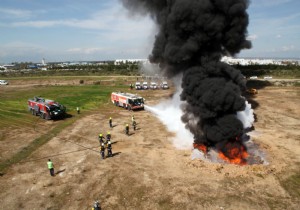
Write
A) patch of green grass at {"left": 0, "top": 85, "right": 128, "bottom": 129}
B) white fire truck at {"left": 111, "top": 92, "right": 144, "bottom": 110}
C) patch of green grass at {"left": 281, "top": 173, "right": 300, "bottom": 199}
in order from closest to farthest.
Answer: patch of green grass at {"left": 281, "top": 173, "right": 300, "bottom": 199} → patch of green grass at {"left": 0, "top": 85, "right": 128, "bottom": 129} → white fire truck at {"left": 111, "top": 92, "right": 144, "bottom": 110}

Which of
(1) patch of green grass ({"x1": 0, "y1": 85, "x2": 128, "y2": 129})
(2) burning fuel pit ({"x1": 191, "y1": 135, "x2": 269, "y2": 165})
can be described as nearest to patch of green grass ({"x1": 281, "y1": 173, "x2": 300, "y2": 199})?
(2) burning fuel pit ({"x1": 191, "y1": 135, "x2": 269, "y2": 165})

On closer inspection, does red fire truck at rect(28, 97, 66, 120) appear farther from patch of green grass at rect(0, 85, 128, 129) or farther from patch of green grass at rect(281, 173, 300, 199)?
patch of green grass at rect(281, 173, 300, 199)

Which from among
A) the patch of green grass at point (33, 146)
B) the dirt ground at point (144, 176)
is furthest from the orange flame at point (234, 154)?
the patch of green grass at point (33, 146)

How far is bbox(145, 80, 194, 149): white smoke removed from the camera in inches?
1338

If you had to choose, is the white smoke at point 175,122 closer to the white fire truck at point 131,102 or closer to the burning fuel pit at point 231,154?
the white fire truck at point 131,102

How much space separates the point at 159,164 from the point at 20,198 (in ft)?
41.8

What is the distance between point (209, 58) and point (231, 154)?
1048cm

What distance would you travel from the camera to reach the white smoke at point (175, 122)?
34.0 meters

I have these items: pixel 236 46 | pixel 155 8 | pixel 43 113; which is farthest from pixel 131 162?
pixel 43 113

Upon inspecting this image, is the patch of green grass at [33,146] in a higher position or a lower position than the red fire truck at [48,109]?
lower

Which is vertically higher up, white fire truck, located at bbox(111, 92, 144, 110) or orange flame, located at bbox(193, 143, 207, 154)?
white fire truck, located at bbox(111, 92, 144, 110)

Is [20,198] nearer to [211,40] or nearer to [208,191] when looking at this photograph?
[208,191]

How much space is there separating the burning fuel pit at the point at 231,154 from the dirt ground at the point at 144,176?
824 millimetres

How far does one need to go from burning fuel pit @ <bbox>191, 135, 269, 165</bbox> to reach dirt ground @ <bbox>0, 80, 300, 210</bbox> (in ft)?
2.70
